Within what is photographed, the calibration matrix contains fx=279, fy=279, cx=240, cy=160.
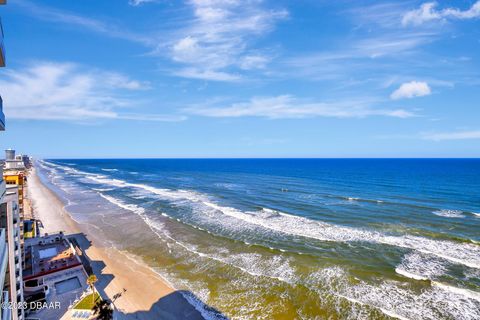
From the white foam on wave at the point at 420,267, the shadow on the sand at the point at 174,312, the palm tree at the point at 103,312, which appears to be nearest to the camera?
the palm tree at the point at 103,312

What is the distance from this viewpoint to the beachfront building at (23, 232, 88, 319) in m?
21.0

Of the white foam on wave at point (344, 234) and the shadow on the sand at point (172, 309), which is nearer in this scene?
the shadow on the sand at point (172, 309)

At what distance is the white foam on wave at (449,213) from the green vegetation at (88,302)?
46.5 meters

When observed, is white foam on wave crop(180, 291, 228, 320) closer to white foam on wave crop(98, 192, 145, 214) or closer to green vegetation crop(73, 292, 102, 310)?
green vegetation crop(73, 292, 102, 310)

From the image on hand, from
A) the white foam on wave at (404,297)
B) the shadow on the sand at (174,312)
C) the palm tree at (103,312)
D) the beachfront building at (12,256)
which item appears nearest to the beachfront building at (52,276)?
the beachfront building at (12,256)

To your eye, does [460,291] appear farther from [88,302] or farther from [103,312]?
[88,302]

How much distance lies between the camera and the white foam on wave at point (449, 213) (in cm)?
4165

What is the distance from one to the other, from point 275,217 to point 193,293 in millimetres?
22251

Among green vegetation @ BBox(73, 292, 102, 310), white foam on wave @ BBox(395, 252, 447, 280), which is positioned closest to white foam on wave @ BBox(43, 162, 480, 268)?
white foam on wave @ BBox(395, 252, 447, 280)

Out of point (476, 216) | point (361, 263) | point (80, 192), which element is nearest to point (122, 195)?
point (80, 192)

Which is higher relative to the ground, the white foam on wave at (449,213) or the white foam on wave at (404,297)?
the white foam on wave at (449,213)

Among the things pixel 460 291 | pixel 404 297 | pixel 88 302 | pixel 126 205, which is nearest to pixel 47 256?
pixel 88 302

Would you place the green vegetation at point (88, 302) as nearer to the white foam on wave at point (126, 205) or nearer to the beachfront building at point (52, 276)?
the beachfront building at point (52, 276)

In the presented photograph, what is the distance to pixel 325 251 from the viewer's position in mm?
30422
